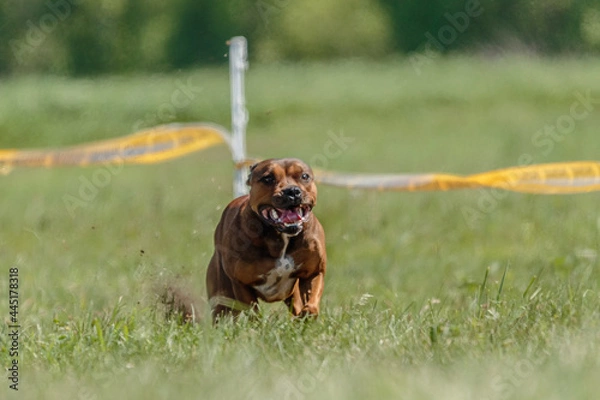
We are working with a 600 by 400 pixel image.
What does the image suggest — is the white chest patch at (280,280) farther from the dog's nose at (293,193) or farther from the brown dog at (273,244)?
the dog's nose at (293,193)

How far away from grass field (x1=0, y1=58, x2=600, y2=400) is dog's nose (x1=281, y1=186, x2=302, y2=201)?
1.69 feet

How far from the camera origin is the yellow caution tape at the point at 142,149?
830 cm

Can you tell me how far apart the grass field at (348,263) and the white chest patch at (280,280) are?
11 centimetres

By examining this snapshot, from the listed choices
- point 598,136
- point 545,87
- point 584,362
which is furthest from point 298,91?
point 584,362

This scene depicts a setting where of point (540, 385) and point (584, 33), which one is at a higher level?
point (584, 33)

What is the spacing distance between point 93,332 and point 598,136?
13669 millimetres

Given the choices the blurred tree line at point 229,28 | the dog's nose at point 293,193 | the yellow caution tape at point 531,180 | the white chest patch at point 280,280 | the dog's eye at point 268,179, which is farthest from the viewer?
the blurred tree line at point 229,28

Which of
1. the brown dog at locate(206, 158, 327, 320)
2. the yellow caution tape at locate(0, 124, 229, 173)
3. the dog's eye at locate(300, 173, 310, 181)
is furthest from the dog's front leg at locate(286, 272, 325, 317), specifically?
the yellow caution tape at locate(0, 124, 229, 173)

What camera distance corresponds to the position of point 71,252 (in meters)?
8.84

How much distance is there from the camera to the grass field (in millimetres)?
3748

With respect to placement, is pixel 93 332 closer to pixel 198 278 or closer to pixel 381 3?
pixel 198 278

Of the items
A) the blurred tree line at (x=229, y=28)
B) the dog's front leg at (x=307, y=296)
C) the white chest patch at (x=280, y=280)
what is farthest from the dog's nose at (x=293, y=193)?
the blurred tree line at (x=229, y=28)

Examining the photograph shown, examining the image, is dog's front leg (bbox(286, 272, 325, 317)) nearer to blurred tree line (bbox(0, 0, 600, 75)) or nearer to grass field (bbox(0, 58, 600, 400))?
grass field (bbox(0, 58, 600, 400))

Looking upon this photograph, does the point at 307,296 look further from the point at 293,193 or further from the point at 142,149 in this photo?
the point at 142,149
